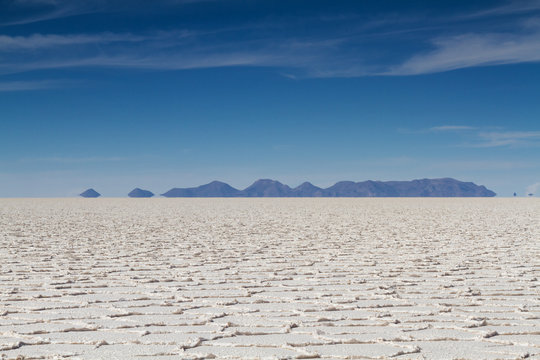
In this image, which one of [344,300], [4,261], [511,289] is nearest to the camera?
[344,300]

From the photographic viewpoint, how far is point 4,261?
651 centimetres

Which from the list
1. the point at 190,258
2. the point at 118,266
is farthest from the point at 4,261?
the point at 190,258

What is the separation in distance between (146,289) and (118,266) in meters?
1.57

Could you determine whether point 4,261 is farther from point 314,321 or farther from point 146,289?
point 314,321

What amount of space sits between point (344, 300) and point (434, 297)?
0.61 metres

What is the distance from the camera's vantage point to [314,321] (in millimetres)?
Result: 3512

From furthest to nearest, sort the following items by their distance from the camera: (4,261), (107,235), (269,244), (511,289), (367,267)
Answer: (107,235)
(269,244)
(4,261)
(367,267)
(511,289)

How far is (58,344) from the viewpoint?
118 inches

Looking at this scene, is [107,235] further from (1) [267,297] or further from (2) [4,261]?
(1) [267,297]

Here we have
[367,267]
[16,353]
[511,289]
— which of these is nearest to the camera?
[16,353]

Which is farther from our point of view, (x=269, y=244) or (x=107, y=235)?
(x=107, y=235)

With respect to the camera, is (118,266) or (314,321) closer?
(314,321)

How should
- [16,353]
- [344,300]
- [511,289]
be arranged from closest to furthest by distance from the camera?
[16,353] → [344,300] → [511,289]

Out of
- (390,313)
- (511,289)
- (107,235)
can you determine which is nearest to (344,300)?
(390,313)
